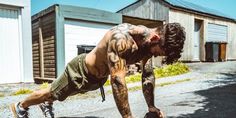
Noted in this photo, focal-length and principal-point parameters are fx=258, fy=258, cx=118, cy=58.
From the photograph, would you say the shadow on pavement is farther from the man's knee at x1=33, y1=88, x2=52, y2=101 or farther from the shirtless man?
the man's knee at x1=33, y1=88, x2=52, y2=101

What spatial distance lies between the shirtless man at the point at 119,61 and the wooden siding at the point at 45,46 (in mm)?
7358

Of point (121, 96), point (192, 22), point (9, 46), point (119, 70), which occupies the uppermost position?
point (192, 22)

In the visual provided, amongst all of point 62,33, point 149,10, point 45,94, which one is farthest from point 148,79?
point 149,10

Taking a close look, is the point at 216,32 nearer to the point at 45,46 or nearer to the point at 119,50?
the point at 45,46

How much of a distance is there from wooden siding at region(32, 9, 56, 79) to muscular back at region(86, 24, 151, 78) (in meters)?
7.82

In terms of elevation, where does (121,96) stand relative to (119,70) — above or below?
below

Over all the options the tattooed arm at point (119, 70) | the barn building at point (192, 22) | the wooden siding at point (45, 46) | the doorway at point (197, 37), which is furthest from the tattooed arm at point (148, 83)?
the doorway at point (197, 37)

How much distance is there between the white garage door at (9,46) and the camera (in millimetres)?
9234

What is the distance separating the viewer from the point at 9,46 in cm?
939

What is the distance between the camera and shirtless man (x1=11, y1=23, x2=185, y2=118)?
2.47m

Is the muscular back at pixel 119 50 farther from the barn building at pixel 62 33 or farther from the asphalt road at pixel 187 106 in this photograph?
the barn building at pixel 62 33

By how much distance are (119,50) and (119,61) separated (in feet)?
0.35

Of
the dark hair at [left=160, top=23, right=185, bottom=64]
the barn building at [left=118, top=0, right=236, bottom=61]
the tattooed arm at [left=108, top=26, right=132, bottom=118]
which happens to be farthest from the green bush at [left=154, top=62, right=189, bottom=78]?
the tattooed arm at [left=108, top=26, right=132, bottom=118]

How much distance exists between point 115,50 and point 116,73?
23 centimetres
